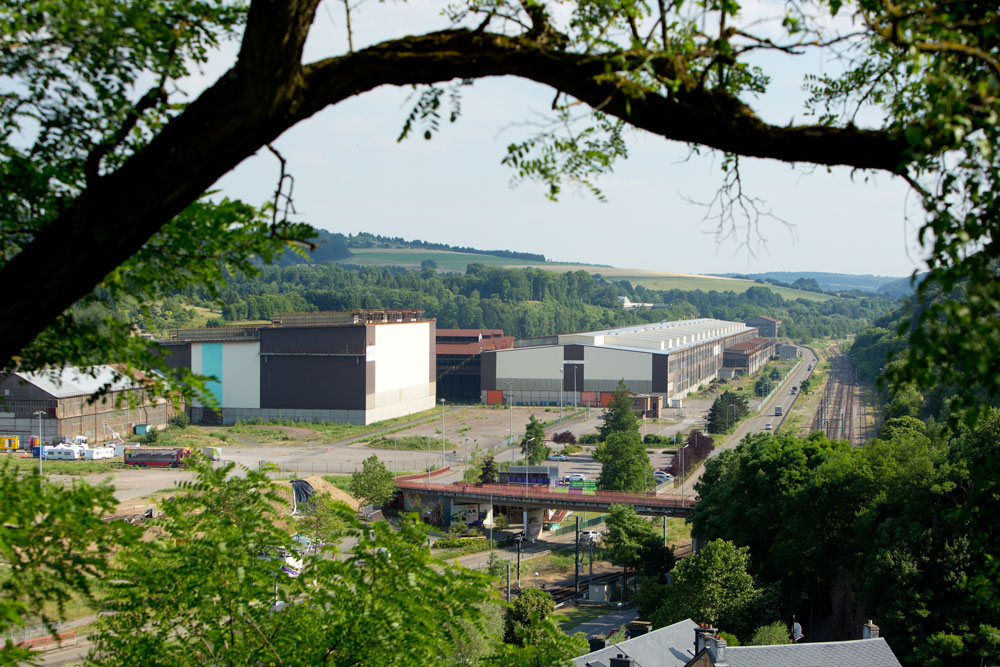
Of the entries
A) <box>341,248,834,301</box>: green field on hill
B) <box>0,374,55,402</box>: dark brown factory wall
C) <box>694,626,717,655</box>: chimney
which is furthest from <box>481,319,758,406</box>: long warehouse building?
<box>341,248,834,301</box>: green field on hill

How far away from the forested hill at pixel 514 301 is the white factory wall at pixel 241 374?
1084 inches

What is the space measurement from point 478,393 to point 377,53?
2255 inches

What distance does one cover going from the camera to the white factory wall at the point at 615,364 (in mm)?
51500

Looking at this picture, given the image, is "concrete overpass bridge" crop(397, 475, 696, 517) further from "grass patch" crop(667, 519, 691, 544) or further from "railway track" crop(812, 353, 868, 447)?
"railway track" crop(812, 353, 868, 447)

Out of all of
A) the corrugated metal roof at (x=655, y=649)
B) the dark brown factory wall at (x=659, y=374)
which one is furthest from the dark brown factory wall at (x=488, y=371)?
the corrugated metal roof at (x=655, y=649)

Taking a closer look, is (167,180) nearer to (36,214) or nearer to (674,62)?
(36,214)

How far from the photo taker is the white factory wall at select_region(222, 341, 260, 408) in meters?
47.3

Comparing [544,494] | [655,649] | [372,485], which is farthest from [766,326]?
[655,649]

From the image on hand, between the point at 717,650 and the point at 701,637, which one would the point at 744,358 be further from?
the point at 717,650

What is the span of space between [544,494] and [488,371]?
27.1 metres

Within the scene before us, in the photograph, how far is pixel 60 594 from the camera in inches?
111

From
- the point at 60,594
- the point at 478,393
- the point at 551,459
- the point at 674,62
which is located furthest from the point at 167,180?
the point at 478,393

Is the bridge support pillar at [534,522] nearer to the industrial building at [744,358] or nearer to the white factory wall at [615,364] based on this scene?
the white factory wall at [615,364]

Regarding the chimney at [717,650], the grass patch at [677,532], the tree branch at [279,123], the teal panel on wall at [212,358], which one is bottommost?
the grass patch at [677,532]
